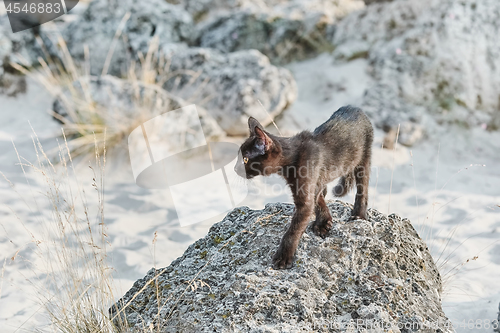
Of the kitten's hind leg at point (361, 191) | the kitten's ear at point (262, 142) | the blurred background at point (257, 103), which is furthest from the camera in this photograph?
the blurred background at point (257, 103)

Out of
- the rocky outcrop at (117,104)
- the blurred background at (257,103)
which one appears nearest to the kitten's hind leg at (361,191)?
the blurred background at (257,103)

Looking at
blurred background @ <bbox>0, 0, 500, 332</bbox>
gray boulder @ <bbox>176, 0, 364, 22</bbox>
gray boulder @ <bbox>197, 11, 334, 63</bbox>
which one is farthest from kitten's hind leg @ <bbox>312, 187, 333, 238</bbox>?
gray boulder @ <bbox>176, 0, 364, 22</bbox>

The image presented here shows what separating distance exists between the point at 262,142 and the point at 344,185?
954mm

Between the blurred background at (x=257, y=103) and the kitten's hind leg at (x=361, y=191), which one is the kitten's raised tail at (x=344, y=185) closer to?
the kitten's hind leg at (x=361, y=191)

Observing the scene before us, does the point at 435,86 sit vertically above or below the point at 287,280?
below

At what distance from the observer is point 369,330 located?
1.81m

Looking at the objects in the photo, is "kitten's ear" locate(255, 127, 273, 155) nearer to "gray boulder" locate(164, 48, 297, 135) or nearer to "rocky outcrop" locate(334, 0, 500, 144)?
"gray boulder" locate(164, 48, 297, 135)

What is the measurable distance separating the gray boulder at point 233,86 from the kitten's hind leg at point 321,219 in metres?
3.30

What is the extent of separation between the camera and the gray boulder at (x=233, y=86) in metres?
5.56

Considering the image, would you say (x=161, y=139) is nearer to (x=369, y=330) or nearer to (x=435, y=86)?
(x=369, y=330)

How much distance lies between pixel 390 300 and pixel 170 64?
5.37 metres

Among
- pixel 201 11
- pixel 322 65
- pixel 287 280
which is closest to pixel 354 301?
pixel 287 280

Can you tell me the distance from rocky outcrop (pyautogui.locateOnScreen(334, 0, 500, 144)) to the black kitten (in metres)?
3.68

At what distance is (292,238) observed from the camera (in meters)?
2.07
